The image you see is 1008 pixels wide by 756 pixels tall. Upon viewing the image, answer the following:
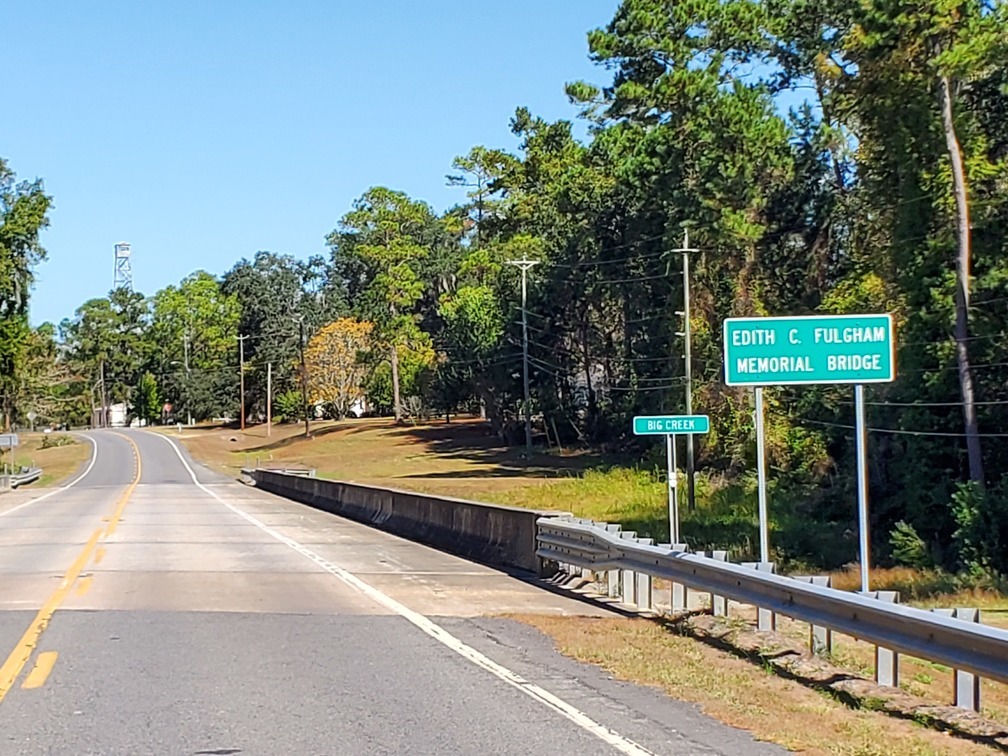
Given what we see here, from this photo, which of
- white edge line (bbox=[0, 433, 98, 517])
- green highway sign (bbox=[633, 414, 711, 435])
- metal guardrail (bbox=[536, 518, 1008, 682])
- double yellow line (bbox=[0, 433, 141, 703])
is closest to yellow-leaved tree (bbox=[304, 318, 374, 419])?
white edge line (bbox=[0, 433, 98, 517])

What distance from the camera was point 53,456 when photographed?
98.1 m

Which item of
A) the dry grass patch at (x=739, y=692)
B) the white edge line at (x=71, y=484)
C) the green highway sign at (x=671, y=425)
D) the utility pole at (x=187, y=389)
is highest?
the utility pole at (x=187, y=389)

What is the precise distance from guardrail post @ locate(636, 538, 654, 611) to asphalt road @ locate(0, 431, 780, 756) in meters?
0.72

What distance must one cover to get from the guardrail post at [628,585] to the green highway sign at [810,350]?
296 cm

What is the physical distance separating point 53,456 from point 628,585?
89.5 m

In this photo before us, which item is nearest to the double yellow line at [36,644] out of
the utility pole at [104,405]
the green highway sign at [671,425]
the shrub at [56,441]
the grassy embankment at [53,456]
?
the green highway sign at [671,425]

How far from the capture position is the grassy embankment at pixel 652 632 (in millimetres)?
8766

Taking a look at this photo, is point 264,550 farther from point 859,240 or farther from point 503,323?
point 503,323

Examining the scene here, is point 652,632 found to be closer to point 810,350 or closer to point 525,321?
point 810,350

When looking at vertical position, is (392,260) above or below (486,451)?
above

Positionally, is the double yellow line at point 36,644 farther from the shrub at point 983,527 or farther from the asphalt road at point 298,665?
the shrub at point 983,527

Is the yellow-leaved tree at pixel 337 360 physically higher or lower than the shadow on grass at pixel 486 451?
higher

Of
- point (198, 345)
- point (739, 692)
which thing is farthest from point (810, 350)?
point (198, 345)

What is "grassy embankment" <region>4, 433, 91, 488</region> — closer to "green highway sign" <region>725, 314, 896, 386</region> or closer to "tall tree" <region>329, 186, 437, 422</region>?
"tall tree" <region>329, 186, 437, 422</region>
